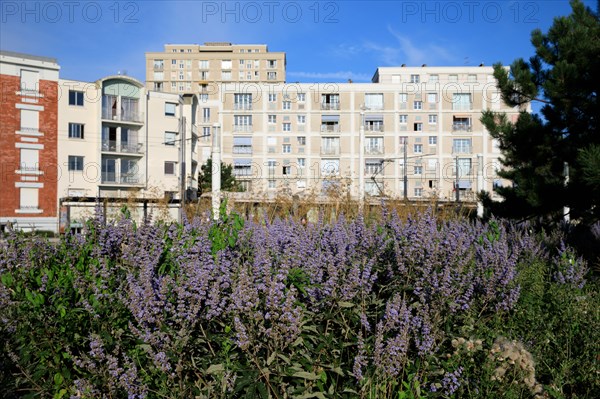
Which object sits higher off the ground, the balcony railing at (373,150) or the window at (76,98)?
the window at (76,98)

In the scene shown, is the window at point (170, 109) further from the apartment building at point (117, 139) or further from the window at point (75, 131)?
the window at point (75, 131)

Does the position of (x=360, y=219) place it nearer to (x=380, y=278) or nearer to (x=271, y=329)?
(x=380, y=278)

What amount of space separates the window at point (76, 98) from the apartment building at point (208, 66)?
1911 inches

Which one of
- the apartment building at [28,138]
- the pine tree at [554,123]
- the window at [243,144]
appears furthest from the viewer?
the window at [243,144]

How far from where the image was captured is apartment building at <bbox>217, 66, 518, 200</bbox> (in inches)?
1957

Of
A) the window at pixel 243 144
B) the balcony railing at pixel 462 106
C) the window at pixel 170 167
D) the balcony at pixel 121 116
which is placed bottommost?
the window at pixel 170 167

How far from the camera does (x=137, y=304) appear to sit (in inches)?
109

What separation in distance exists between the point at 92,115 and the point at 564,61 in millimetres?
36239

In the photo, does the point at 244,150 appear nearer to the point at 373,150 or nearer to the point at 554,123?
the point at 373,150

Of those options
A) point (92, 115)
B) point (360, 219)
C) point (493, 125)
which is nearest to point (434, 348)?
point (360, 219)

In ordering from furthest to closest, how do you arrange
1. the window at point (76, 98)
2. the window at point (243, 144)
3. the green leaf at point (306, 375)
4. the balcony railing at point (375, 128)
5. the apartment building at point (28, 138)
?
1. the window at point (243, 144)
2. the balcony railing at point (375, 128)
3. the window at point (76, 98)
4. the apartment building at point (28, 138)
5. the green leaf at point (306, 375)

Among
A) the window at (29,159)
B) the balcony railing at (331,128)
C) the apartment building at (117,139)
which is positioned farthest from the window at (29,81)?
the balcony railing at (331,128)

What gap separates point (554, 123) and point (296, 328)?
9.23 meters

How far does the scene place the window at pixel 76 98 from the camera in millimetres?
37625
